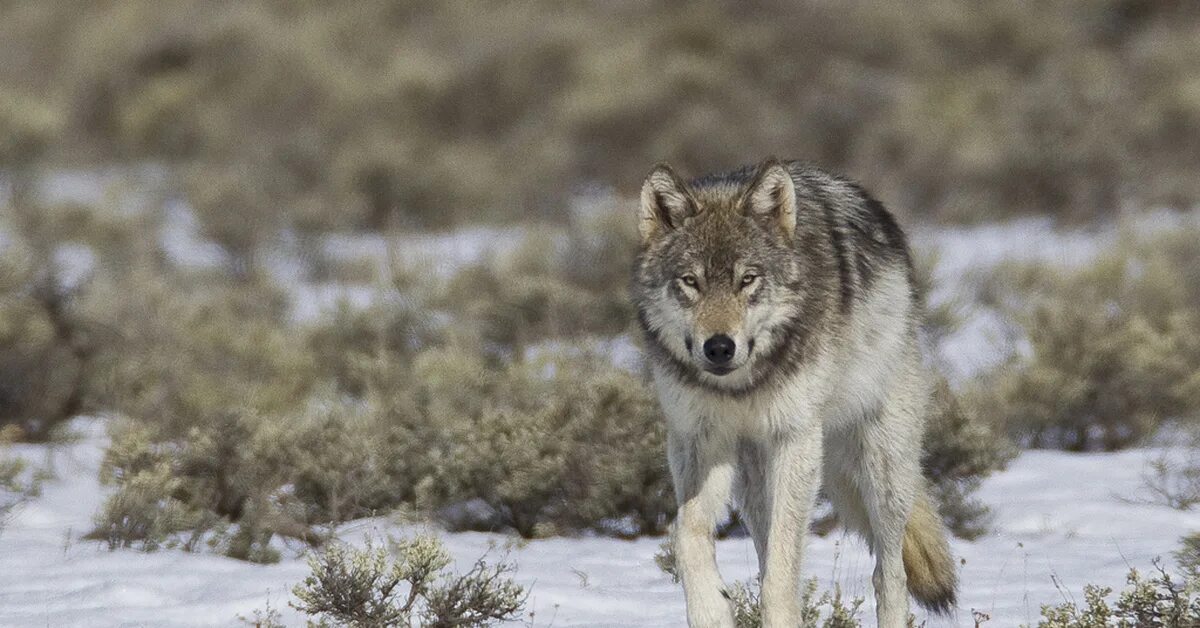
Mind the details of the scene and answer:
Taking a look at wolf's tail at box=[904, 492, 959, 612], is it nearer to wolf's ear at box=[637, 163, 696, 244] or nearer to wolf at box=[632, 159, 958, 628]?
wolf at box=[632, 159, 958, 628]

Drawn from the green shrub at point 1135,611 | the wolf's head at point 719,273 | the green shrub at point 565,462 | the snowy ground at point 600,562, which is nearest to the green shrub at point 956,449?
the snowy ground at point 600,562

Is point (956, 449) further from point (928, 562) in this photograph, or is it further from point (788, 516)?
point (788, 516)

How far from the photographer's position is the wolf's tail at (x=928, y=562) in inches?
212

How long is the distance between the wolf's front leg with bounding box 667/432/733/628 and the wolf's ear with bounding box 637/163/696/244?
71cm

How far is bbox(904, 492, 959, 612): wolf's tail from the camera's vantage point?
5.39 metres

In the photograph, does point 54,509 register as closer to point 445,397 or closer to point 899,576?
point 445,397

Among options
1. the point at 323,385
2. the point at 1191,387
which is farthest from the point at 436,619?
the point at 1191,387

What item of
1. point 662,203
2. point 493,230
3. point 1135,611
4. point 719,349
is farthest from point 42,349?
point 1135,611

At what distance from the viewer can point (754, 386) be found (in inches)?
191

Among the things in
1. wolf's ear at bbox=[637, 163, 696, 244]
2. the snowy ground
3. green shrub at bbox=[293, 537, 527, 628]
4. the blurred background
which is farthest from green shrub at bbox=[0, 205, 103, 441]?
wolf's ear at bbox=[637, 163, 696, 244]

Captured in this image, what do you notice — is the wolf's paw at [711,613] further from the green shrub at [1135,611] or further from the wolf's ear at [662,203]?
the wolf's ear at [662,203]

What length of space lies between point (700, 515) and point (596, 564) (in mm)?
1644

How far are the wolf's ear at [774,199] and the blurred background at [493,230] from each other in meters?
2.32

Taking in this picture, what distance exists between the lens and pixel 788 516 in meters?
4.84
